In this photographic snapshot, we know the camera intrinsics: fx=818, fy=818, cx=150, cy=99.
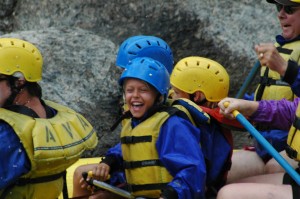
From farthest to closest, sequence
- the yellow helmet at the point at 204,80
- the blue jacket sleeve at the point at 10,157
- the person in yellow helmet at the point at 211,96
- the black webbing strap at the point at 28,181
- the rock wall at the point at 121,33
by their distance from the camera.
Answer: the rock wall at the point at 121,33 → the yellow helmet at the point at 204,80 → the person in yellow helmet at the point at 211,96 → the black webbing strap at the point at 28,181 → the blue jacket sleeve at the point at 10,157

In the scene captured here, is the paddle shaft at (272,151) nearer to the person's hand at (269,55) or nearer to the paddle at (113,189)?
the person's hand at (269,55)

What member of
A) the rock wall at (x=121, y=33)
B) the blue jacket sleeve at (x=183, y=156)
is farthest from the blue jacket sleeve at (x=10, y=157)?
the rock wall at (x=121, y=33)

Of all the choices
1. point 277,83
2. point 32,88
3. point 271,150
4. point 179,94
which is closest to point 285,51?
point 277,83

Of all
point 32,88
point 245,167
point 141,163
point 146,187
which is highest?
point 32,88

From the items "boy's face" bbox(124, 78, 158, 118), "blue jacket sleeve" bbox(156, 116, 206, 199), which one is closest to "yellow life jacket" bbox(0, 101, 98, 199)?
"boy's face" bbox(124, 78, 158, 118)

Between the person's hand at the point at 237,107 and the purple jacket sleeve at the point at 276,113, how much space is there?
0.10 feet

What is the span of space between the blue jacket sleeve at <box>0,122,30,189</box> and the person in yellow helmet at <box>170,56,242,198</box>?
99 centimetres

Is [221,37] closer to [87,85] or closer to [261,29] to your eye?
[261,29]

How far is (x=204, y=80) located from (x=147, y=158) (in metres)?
0.70

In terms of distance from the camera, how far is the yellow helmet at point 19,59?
4.02 metres

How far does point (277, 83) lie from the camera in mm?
4609

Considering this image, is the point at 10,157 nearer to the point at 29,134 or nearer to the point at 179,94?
the point at 29,134

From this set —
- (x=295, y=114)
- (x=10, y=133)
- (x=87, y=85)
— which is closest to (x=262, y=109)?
(x=295, y=114)

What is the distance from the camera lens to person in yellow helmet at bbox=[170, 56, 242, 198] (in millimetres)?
4266
